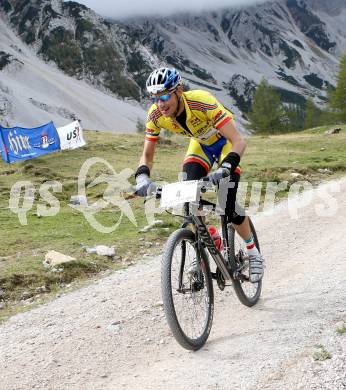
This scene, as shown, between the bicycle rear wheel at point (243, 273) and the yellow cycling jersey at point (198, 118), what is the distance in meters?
1.49

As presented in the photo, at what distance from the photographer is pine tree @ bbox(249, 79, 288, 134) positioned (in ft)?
296

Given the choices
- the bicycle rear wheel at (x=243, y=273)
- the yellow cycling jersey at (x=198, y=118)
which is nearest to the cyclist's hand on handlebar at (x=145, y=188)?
the yellow cycling jersey at (x=198, y=118)

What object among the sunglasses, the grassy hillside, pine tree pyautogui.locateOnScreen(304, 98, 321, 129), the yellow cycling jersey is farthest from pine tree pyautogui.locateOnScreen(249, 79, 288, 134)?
the sunglasses

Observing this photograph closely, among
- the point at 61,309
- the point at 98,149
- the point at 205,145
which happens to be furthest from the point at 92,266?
the point at 98,149

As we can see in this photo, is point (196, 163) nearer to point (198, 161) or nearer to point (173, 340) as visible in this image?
point (198, 161)

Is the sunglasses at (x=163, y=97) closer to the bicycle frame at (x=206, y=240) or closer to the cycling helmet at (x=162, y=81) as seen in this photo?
the cycling helmet at (x=162, y=81)

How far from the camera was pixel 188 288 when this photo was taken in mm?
5988

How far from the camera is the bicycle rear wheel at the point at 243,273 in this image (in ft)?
23.1

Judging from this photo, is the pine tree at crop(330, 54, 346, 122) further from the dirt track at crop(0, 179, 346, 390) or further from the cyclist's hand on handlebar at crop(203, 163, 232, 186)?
the cyclist's hand on handlebar at crop(203, 163, 232, 186)

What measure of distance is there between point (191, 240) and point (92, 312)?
246 cm

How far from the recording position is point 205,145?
7094mm

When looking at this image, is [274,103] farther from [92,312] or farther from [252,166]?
[92,312]

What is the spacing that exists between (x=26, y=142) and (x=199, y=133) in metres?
22.7

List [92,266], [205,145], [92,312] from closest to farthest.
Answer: [205,145] → [92,312] → [92,266]
